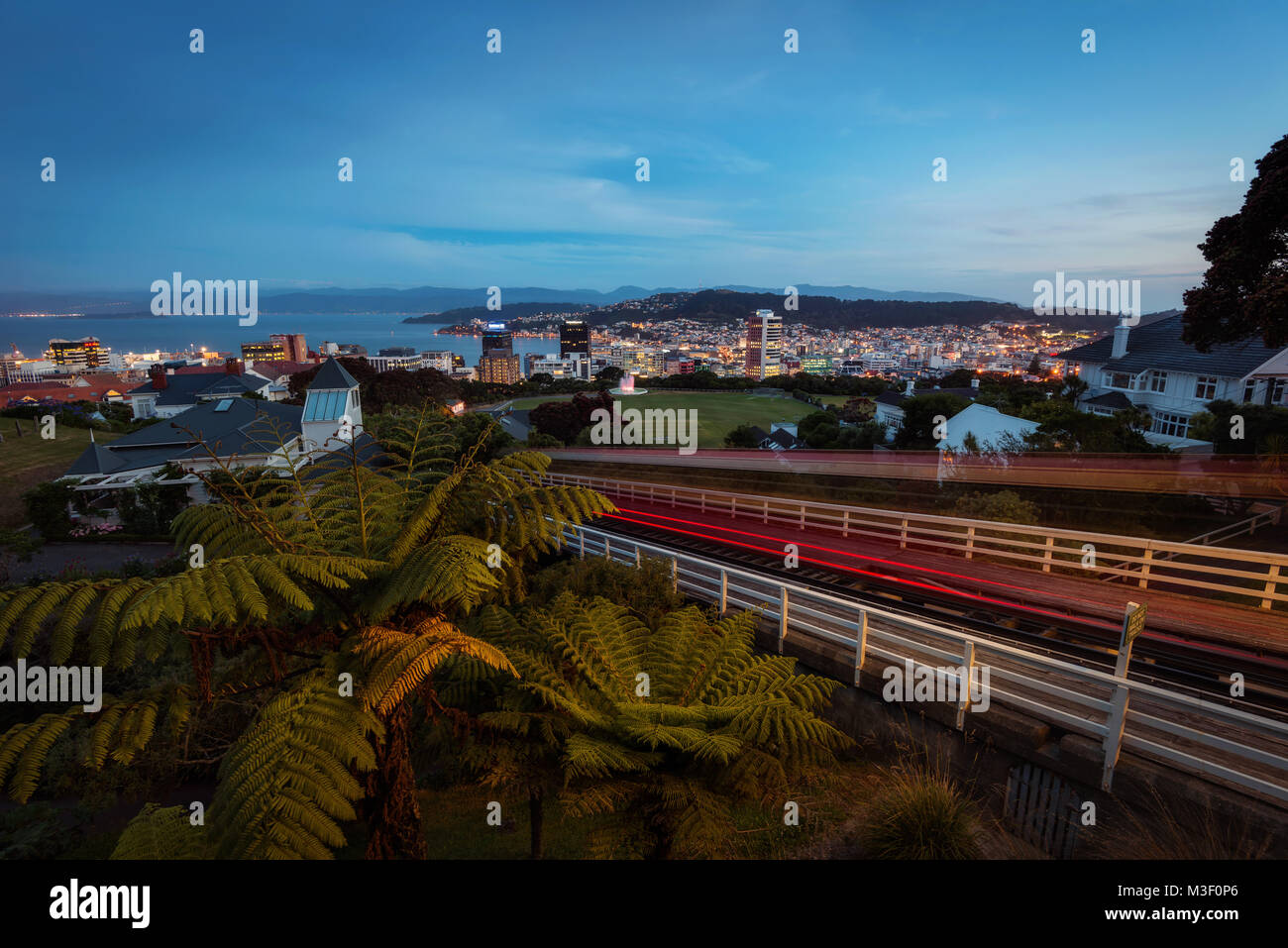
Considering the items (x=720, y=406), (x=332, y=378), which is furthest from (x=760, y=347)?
(x=332, y=378)

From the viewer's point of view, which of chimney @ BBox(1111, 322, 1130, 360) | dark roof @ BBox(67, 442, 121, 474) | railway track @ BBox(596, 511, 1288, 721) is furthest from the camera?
chimney @ BBox(1111, 322, 1130, 360)

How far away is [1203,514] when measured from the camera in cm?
1294

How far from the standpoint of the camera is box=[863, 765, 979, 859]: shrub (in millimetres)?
3887

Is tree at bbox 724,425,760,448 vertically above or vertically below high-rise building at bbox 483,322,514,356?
below

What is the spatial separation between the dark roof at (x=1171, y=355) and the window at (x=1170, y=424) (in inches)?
77.8

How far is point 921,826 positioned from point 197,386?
255ft

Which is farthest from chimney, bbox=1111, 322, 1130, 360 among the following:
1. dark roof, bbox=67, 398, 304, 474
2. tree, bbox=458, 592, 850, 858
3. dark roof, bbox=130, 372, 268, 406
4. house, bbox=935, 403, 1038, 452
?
dark roof, bbox=130, 372, 268, 406

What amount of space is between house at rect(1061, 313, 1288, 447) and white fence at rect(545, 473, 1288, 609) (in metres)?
14.7

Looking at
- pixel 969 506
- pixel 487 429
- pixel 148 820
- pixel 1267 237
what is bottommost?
pixel 148 820

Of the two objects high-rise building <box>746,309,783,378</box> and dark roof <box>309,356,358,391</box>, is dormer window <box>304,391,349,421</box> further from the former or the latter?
high-rise building <box>746,309,783,378</box>

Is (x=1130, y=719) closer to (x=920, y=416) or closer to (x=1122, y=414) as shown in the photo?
(x=1122, y=414)
